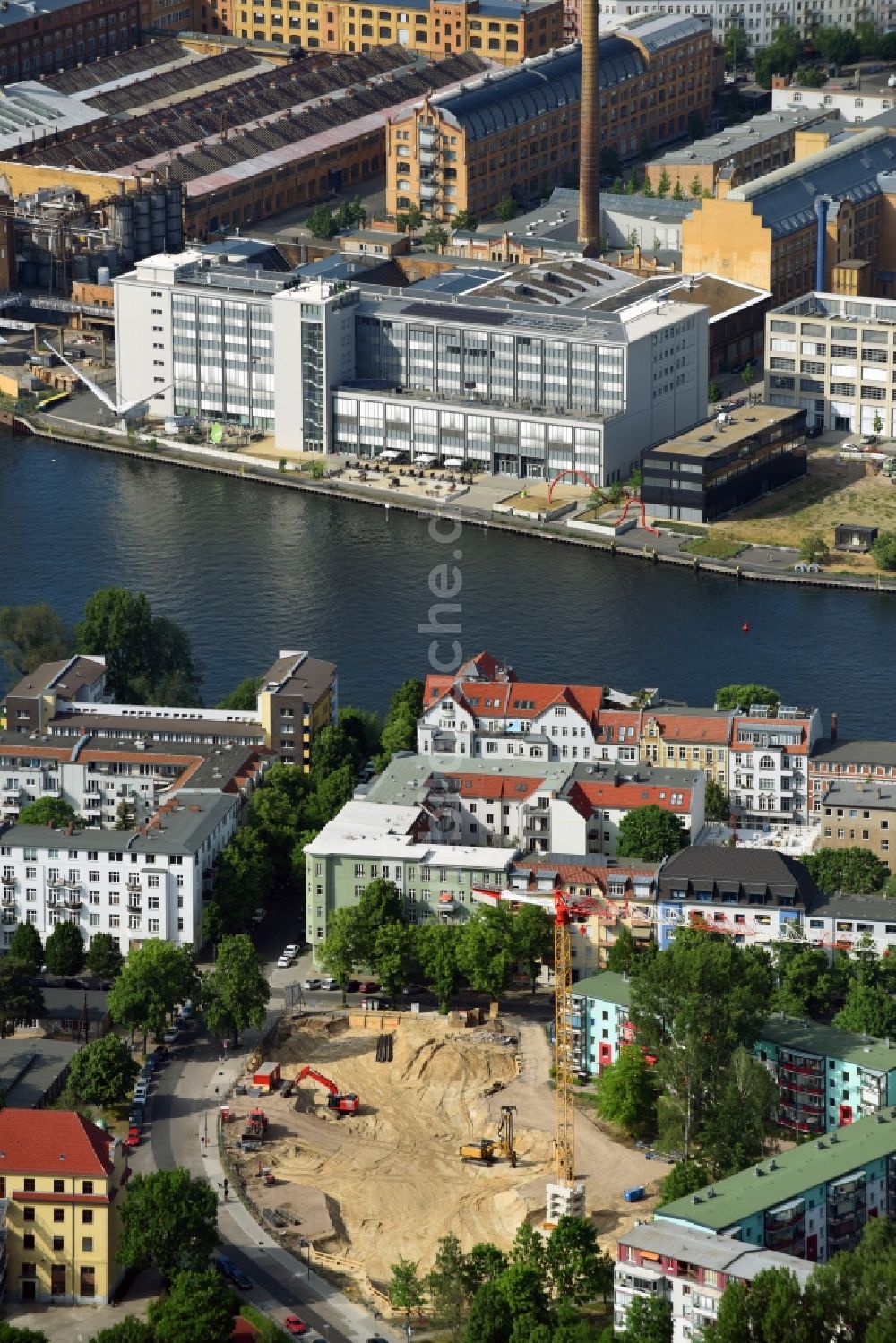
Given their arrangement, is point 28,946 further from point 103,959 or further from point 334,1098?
→ point 334,1098

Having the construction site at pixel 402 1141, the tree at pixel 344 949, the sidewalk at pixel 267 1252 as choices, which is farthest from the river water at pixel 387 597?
the sidewalk at pixel 267 1252

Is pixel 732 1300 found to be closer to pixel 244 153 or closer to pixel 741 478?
pixel 741 478

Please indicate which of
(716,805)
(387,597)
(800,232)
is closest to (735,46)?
(800,232)

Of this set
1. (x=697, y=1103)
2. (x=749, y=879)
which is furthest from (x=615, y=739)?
(x=697, y=1103)

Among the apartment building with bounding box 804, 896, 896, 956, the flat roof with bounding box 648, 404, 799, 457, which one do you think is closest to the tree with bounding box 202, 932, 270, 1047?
the apartment building with bounding box 804, 896, 896, 956

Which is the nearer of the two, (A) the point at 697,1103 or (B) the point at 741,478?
(A) the point at 697,1103

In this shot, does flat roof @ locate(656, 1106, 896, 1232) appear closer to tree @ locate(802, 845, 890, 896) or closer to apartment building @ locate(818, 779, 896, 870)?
tree @ locate(802, 845, 890, 896)
